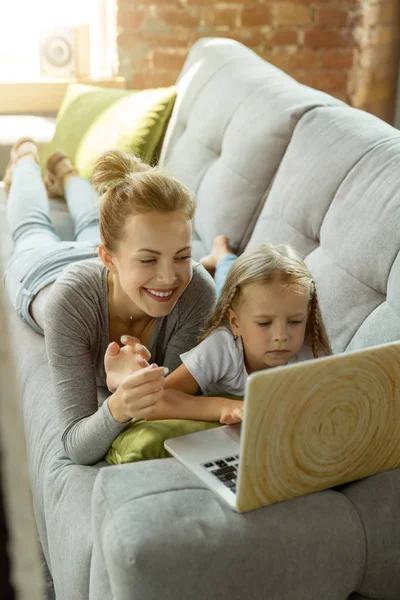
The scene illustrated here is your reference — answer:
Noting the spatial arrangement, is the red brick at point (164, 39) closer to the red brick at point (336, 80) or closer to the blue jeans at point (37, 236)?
the red brick at point (336, 80)

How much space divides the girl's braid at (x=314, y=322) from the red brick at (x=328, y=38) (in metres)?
2.57

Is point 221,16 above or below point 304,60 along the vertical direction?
above

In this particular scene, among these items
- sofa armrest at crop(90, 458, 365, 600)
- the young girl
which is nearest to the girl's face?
the young girl

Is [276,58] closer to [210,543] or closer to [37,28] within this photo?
[37,28]

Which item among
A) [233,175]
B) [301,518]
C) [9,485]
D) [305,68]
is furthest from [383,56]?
[9,485]

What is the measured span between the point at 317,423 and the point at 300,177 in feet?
3.16

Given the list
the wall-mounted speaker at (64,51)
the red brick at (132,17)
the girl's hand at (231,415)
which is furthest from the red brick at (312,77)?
the girl's hand at (231,415)

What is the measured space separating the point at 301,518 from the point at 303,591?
9 cm

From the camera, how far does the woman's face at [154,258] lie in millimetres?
1188

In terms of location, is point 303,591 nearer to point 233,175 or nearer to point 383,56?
point 233,175

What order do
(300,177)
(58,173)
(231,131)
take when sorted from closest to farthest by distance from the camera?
(300,177)
(231,131)
(58,173)

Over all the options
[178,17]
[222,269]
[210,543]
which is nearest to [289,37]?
[178,17]

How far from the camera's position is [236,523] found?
33.0 inches

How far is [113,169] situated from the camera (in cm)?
131
